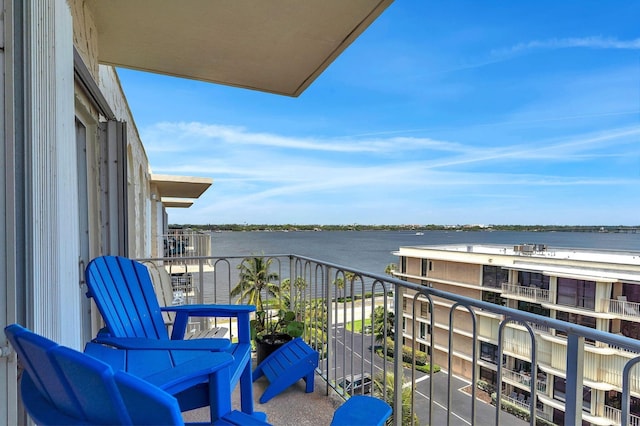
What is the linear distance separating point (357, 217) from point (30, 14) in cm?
2630

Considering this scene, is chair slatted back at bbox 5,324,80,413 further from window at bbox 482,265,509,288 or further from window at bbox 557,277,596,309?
window at bbox 482,265,509,288

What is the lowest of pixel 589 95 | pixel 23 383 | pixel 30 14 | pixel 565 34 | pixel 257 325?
pixel 257 325

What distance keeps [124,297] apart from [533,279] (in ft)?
39.2

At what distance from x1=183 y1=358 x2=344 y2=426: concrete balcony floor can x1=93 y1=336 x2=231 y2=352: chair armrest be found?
36.8 inches

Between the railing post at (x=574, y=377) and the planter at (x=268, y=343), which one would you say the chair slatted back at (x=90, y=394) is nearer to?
the railing post at (x=574, y=377)

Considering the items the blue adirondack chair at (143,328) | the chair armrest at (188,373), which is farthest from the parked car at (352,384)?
the chair armrest at (188,373)

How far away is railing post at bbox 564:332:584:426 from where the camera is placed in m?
1.08

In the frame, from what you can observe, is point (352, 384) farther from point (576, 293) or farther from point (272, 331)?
point (576, 293)

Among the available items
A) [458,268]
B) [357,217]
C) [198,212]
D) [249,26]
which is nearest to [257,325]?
[249,26]

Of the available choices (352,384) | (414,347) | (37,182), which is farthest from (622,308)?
(37,182)

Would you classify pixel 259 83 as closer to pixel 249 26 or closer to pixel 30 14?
pixel 249 26

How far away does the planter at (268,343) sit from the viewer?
117 inches

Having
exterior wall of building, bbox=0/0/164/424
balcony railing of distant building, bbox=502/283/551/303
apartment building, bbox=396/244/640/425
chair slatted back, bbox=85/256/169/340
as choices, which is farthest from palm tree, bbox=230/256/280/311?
balcony railing of distant building, bbox=502/283/551/303

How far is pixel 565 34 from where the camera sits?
67.2 ft
